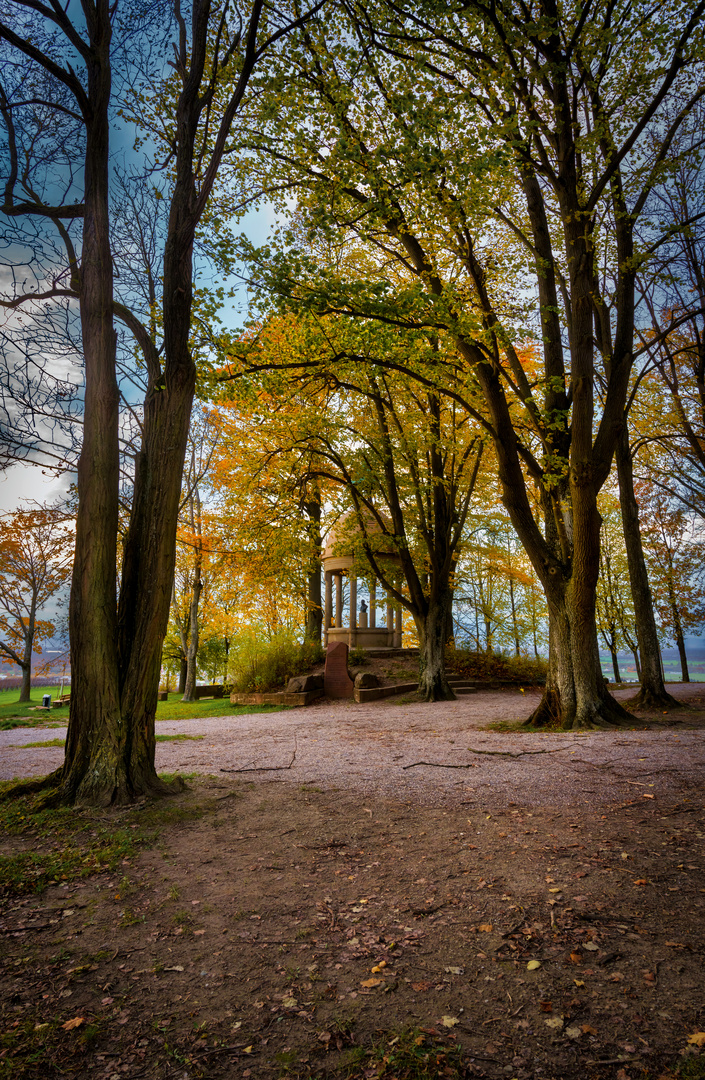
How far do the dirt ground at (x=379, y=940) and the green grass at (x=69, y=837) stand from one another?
0.30ft

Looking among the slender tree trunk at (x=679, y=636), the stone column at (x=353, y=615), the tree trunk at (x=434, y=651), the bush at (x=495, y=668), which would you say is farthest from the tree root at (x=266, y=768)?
the slender tree trunk at (x=679, y=636)

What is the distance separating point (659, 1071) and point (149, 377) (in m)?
6.40

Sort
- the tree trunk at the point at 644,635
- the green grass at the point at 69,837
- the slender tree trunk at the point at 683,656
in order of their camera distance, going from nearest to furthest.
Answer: the green grass at the point at 69,837, the tree trunk at the point at 644,635, the slender tree trunk at the point at 683,656

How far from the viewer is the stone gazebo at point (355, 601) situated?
15484 millimetres

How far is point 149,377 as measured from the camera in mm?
6258

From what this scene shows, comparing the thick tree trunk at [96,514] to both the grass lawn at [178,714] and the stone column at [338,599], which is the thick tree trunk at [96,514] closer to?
the grass lawn at [178,714]

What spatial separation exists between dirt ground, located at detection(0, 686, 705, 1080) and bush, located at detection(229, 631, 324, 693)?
1117cm

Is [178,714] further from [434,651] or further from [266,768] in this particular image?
[266,768]

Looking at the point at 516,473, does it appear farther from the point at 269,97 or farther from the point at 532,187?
the point at 269,97

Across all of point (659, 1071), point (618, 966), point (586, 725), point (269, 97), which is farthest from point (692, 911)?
point (269, 97)

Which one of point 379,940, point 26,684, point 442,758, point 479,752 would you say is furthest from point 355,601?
point 379,940

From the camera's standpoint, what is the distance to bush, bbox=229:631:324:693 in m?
16.5

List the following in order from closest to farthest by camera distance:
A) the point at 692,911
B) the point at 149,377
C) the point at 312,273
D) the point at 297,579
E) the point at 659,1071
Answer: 1. the point at 659,1071
2. the point at 692,911
3. the point at 149,377
4. the point at 312,273
5. the point at 297,579

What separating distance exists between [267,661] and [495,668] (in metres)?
7.21
